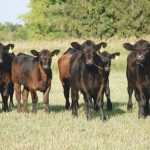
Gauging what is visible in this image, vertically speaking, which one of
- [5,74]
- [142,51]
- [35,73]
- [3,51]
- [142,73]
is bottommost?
[5,74]

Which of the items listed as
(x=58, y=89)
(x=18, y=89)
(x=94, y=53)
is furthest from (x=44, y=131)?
(x=58, y=89)

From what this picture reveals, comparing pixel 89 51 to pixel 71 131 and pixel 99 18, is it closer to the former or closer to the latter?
pixel 71 131

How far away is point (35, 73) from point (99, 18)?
42.3 metres

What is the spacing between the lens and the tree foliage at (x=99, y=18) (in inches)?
2122

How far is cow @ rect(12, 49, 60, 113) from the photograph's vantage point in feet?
44.1

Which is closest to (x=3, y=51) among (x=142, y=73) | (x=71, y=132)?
(x=142, y=73)

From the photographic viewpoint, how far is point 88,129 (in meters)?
10.4

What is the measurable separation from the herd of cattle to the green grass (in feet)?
1.67

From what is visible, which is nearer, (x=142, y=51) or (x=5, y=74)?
(x=142, y=51)

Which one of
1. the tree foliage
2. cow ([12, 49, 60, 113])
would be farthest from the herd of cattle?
the tree foliage

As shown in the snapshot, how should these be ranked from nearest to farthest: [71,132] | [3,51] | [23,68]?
[71,132] → [23,68] → [3,51]

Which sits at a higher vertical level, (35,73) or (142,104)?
(35,73)

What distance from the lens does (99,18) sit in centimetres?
5528

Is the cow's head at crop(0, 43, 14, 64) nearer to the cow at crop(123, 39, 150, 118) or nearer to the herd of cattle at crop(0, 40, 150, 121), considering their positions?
the herd of cattle at crop(0, 40, 150, 121)
